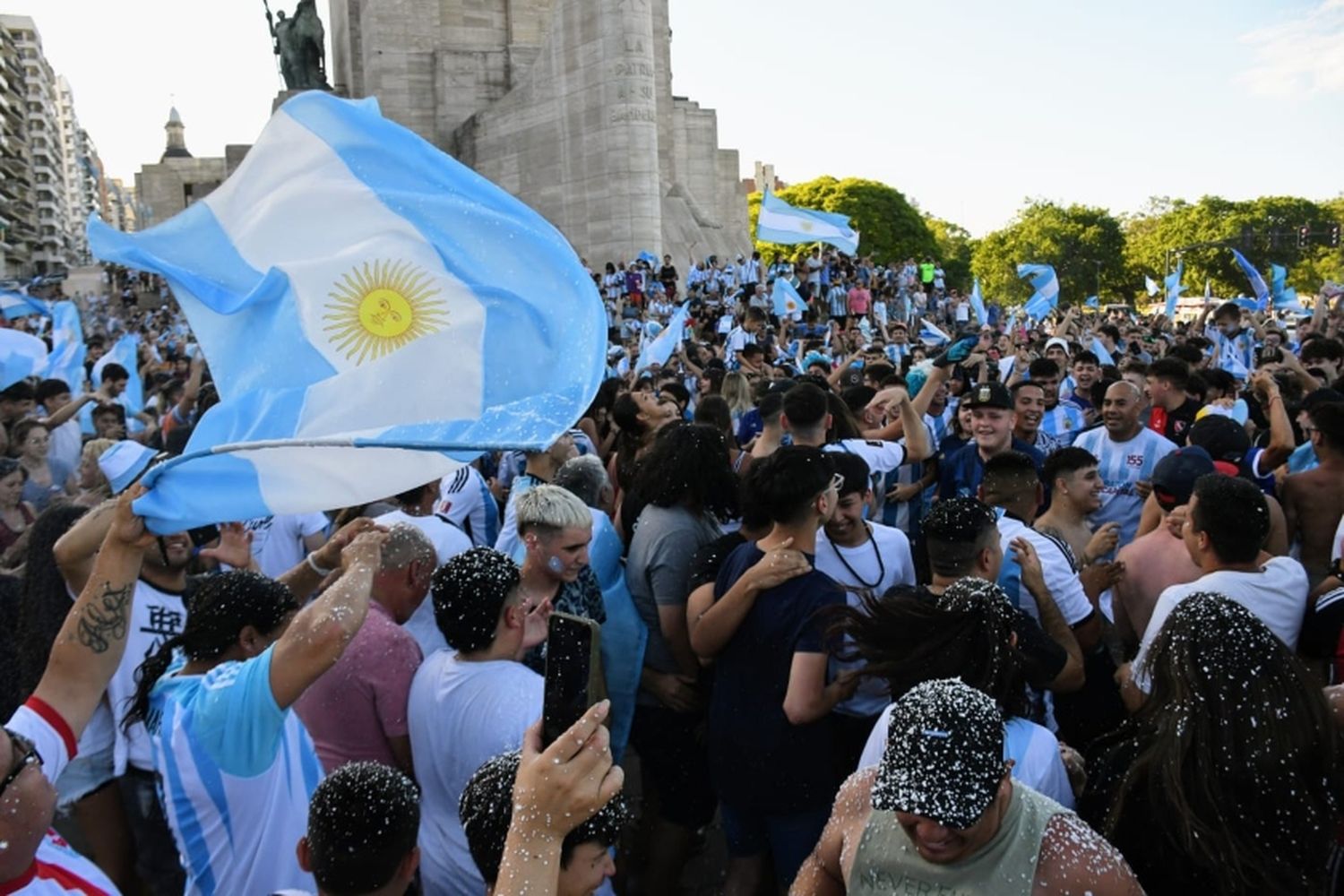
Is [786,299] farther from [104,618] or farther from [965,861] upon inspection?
[965,861]

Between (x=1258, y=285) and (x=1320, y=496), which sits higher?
(x=1258, y=285)

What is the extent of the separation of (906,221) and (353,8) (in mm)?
46159

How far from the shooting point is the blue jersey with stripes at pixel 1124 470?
5531 millimetres

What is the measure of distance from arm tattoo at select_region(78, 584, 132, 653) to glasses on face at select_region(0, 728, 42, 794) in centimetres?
38

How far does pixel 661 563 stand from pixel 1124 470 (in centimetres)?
300

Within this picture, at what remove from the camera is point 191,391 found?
848cm

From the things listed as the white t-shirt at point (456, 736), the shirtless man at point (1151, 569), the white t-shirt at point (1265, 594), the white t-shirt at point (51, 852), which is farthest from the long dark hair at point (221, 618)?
the shirtless man at point (1151, 569)

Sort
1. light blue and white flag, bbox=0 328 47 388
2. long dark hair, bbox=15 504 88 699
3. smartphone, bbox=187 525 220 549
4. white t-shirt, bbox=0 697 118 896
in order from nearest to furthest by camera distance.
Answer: white t-shirt, bbox=0 697 118 896 → long dark hair, bbox=15 504 88 699 → smartphone, bbox=187 525 220 549 → light blue and white flag, bbox=0 328 47 388

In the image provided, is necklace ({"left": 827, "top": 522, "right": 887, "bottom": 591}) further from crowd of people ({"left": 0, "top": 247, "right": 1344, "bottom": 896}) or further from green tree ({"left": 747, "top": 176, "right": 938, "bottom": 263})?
green tree ({"left": 747, "top": 176, "right": 938, "bottom": 263})

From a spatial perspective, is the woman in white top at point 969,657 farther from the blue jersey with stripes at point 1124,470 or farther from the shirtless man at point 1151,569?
the blue jersey with stripes at point 1124,470

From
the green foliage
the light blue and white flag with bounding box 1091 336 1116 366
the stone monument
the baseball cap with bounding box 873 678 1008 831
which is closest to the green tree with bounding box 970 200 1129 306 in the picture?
the green foliage

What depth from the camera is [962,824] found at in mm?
1787

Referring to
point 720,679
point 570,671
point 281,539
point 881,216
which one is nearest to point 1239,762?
point 570,671

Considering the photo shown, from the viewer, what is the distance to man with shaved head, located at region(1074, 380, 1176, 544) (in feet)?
18.2
